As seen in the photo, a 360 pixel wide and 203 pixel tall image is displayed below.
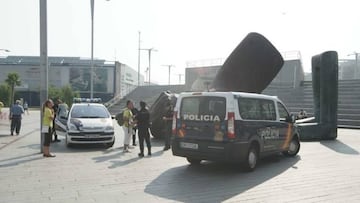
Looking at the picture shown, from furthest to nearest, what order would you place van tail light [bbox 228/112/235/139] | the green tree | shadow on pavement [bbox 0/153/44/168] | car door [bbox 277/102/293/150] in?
the green tree < car door [bbox 277/102/293/150] < shadow on pavement [bbox 0/153/44/168] < van tail light [bbox 228/112/235/139]

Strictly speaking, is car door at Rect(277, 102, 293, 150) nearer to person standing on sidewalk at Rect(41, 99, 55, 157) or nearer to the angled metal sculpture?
the angled metal sculpture

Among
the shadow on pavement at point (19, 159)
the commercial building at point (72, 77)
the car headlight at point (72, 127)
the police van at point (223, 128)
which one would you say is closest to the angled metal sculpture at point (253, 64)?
the car headlight at point (72, 127)

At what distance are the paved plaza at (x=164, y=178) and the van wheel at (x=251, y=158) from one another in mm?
177

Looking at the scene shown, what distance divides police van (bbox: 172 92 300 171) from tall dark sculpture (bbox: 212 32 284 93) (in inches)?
272

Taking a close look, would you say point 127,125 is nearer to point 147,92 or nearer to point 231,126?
point 231,126

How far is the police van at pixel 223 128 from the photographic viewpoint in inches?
346

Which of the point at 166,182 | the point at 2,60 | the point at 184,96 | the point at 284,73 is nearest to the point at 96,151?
the point at 184,96

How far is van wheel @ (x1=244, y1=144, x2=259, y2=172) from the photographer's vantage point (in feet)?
30.0

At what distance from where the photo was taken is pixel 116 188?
7.32 m

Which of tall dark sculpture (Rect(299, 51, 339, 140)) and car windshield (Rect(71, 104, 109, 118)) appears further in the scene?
tall dark sculpture (Rect(299, 51, 339, 140))

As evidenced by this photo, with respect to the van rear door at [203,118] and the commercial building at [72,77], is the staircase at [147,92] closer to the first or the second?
the van rear door at [203,118]

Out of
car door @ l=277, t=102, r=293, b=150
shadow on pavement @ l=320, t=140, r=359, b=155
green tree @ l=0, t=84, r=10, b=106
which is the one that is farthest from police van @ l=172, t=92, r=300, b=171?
green tree @ l=0, t=84, r=10, b=106

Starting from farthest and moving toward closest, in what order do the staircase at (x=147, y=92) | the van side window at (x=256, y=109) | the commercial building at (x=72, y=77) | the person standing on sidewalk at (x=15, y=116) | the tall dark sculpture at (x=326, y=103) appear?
the commercial building at (x=72, y=77)
the staircase at (x=147, y=92)
the person standing on sidewalk at (x=15, y=116)
the tall dark sculpture at (x=326, y=103)
the van side window at (x=256, y=109)

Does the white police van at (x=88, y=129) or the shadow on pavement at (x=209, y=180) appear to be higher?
the white police van at (x=88, y=129)
